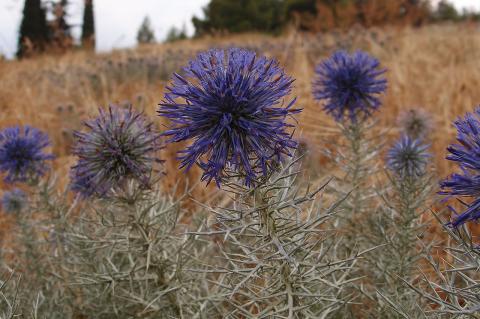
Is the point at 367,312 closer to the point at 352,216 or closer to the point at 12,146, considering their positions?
the point at 352,216

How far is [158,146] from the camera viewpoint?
178cm

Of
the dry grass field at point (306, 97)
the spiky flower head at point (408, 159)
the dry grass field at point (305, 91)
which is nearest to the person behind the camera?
the spiky flower head at point (408, 159)

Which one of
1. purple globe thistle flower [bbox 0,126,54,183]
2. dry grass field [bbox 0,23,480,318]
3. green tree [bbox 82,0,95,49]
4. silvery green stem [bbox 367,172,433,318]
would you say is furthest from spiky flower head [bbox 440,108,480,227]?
green tree [bbox 82,0,95,49]

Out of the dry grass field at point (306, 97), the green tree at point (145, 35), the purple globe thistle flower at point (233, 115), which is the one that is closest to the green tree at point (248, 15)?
the green tree at point (145, 35)

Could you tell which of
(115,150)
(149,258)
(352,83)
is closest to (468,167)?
(149,258)

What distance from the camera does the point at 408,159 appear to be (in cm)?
205

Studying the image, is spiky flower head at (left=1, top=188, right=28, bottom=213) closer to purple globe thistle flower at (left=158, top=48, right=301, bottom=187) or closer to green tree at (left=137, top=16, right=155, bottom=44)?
purple globe thistle flower at (left=158, top=48, right=301, bottom=187)

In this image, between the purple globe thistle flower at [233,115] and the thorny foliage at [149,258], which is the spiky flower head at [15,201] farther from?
the purple globe thistle flower at [233,115]

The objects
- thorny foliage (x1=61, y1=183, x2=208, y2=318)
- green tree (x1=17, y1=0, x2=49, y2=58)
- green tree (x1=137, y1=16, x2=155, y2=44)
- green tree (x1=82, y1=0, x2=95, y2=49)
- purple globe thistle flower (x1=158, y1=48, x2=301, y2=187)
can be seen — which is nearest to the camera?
purple globe thistle flower (x1=158, y1=48, x2=301, y2=187)

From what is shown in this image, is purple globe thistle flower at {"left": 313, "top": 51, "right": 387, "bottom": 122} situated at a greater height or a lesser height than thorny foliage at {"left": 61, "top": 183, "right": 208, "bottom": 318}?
greater

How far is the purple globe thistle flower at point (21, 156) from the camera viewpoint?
2.21 m

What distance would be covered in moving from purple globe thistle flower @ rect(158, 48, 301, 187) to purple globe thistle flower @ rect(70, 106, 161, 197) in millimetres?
563

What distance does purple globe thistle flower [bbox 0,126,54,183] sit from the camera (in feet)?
7.27

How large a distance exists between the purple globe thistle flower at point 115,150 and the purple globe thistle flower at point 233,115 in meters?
0.56
